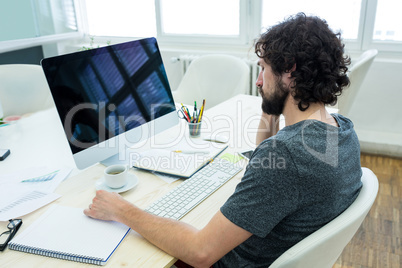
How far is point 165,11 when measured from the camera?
345 cm

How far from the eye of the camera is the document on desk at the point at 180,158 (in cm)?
122

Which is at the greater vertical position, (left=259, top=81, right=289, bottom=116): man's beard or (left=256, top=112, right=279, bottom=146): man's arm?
(left=259, top=81, right=289, bottom=116): man's beard

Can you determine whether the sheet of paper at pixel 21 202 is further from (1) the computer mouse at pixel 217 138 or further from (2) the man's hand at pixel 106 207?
(1) the computer mouse at pixel 217 138

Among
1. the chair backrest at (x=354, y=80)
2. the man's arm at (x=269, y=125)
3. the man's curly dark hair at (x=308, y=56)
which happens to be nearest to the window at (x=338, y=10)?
the chair backrest at (x=354, y=80)

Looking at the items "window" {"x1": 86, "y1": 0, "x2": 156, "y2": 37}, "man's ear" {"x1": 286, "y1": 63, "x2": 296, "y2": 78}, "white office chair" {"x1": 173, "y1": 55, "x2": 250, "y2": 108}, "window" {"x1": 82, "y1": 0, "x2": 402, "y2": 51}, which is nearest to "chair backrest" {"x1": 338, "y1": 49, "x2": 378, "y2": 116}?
"window" {"x1": 82, "y1": 0, "x2": 402, "y2": 51}

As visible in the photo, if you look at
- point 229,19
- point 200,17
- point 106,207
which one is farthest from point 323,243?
point 200,17

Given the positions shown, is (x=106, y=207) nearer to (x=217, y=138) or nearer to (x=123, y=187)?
(x=123, y=187)

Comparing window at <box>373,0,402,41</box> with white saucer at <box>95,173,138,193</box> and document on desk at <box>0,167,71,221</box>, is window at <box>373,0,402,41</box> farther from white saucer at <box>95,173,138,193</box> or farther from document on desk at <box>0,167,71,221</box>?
document on desk at <box>0,167,71,221</box>

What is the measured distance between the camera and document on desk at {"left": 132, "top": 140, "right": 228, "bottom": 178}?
122 cm

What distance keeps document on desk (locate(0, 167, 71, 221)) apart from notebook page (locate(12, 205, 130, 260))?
0.09 metres

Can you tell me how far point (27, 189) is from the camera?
115 centimetres

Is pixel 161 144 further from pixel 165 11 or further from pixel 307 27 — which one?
pixel 165 11

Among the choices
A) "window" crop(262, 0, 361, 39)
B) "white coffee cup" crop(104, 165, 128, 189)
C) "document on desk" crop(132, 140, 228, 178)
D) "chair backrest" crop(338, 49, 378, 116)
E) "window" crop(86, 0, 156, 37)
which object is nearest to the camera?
"white coffee cup" crop(104, 165, 128, 189)

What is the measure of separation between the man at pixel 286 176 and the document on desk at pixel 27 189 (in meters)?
0.20
